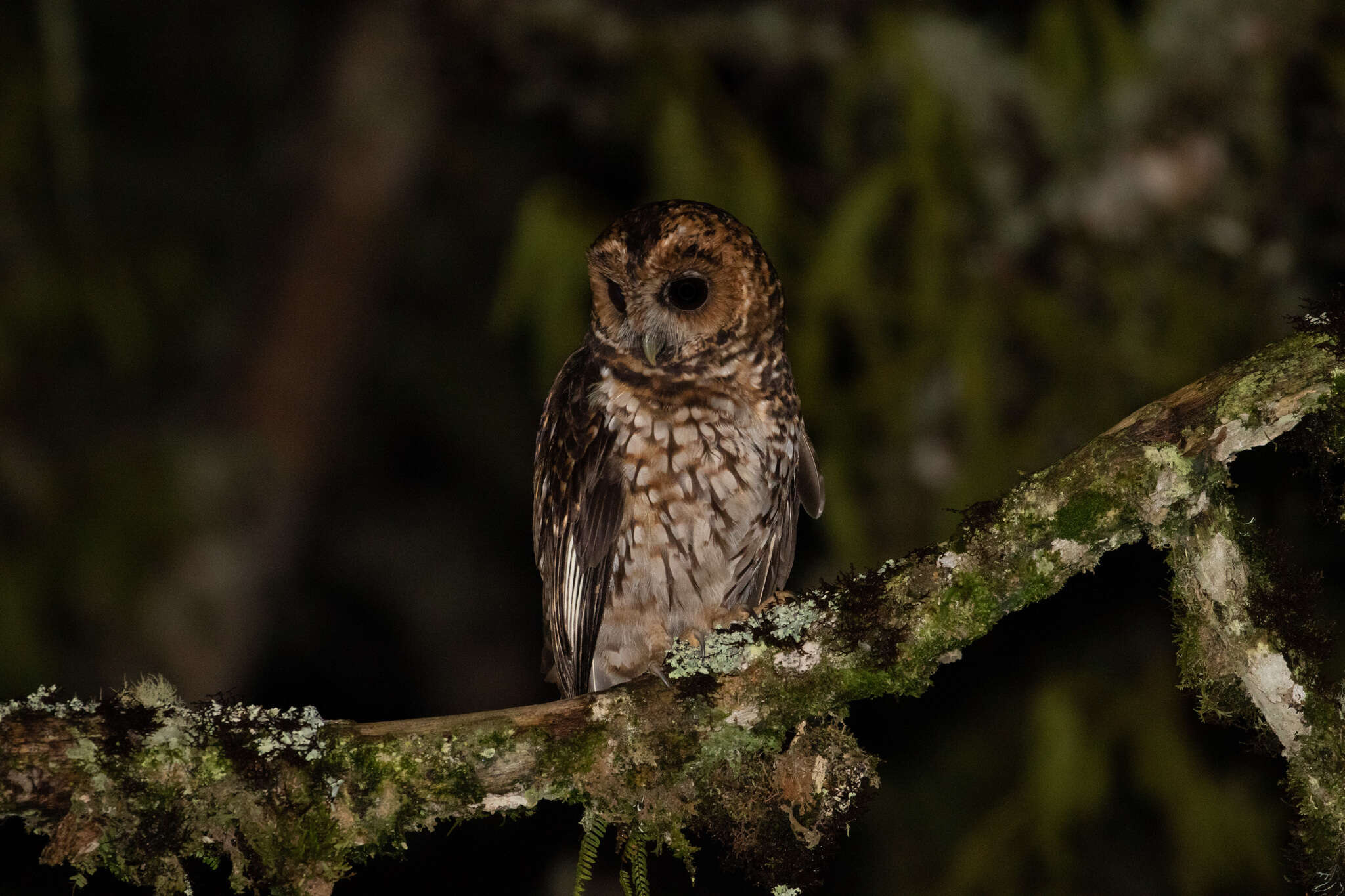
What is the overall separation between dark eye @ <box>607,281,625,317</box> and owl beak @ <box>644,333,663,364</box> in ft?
0.48

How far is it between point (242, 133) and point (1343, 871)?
237 inches

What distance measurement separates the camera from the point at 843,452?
3.87 metres

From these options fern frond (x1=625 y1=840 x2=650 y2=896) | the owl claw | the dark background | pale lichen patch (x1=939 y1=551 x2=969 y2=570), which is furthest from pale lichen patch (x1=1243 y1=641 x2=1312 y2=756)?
the dark background

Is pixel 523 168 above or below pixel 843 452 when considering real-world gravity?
above

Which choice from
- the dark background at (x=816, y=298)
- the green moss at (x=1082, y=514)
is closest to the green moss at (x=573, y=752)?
the dark background at (x=816, y=298)

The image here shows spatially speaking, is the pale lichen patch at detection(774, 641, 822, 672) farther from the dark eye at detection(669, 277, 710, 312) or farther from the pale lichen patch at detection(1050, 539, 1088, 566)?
the dark eye at detection(669, 277, 710, 312)

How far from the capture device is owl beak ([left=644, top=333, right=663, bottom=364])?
317 cm

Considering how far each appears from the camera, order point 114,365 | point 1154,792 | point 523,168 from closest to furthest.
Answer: point 1154,792 < point 114,365 < point 523,168

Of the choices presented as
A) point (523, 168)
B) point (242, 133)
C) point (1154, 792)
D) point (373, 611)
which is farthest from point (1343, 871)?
point (373, 611)

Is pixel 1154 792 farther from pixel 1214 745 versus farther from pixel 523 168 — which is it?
pixel 523 168

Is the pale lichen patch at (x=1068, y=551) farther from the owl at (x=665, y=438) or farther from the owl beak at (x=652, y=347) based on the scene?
the owl beak at (x=652, y=347)

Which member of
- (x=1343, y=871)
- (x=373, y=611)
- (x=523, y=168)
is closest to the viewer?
(x=1343, y=871)

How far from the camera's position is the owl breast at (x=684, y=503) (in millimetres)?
3158

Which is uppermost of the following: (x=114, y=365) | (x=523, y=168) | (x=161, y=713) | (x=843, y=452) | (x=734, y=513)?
(x=523, y=168)
